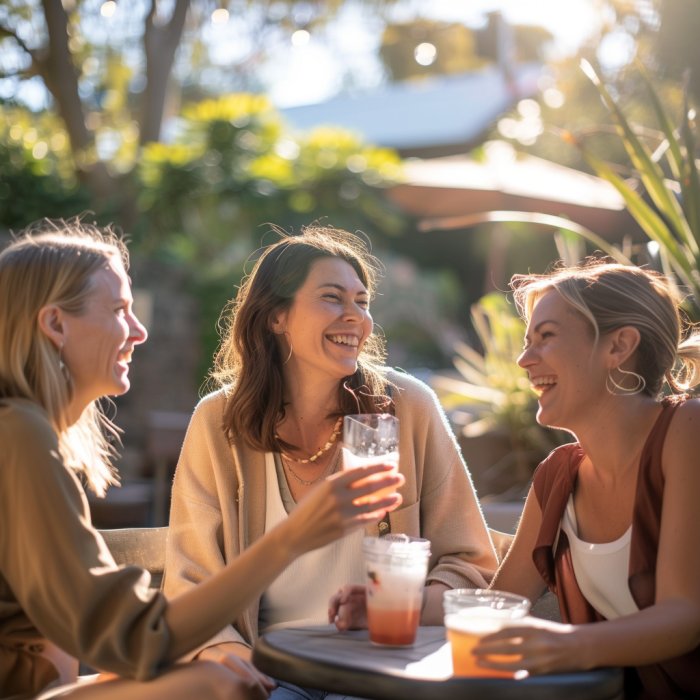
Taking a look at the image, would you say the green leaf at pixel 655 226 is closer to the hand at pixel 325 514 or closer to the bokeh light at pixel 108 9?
the hand at pixel 325 514

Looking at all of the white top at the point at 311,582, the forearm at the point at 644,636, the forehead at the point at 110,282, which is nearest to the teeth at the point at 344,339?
the white top at the point at 311,582

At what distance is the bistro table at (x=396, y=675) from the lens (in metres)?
1.39

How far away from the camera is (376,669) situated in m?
1.46

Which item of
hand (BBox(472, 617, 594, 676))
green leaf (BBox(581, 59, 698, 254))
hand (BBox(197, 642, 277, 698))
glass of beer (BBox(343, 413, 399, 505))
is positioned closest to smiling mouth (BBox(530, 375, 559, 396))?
glass of beer (BBox(343, 413, 399, 505))

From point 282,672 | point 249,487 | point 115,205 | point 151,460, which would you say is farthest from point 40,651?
point 115,205

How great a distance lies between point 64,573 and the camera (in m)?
1.48

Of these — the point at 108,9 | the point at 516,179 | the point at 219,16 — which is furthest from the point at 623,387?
the point at 219,16

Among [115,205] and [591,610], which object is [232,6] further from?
[591,610]

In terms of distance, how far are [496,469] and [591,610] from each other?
10.0 ft

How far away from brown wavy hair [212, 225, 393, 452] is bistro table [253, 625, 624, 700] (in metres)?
0.93

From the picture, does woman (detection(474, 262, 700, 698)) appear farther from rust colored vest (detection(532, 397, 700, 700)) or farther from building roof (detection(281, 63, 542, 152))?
building roof (detection(281, 63, 542, 152))

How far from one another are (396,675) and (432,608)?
758mm

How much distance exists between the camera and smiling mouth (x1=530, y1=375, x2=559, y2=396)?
2.05 m

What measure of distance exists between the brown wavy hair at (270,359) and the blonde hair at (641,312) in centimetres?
75
